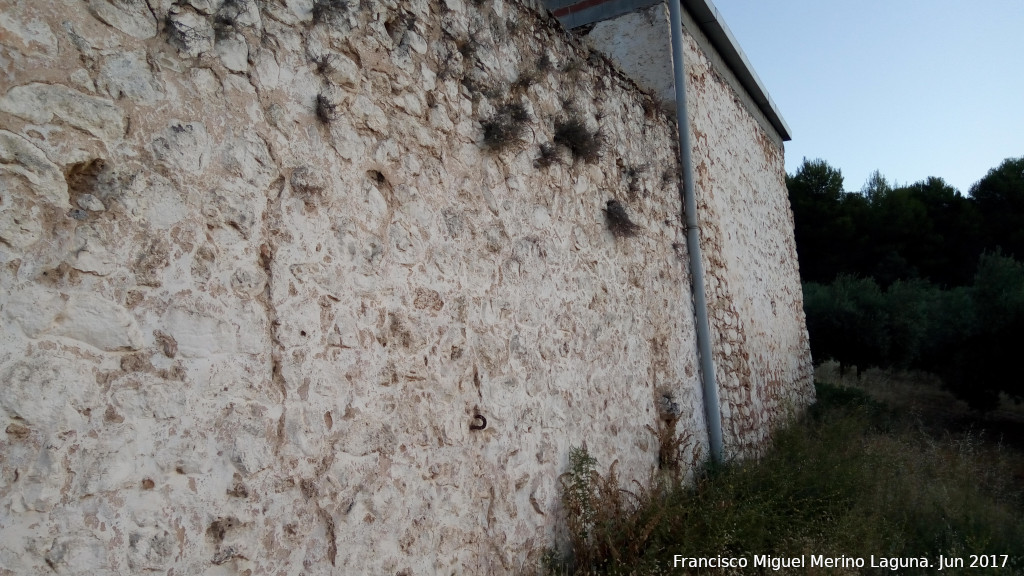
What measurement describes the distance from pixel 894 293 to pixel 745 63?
27.9 ft

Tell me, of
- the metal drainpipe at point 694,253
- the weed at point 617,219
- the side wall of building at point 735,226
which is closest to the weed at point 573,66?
the side wall of building at point 735,226

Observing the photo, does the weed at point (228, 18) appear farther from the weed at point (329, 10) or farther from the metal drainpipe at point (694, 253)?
the metal drainpipe at point (694, 253)

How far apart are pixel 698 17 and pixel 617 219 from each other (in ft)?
10.9

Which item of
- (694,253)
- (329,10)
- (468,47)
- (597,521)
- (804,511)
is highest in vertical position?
(468,47)

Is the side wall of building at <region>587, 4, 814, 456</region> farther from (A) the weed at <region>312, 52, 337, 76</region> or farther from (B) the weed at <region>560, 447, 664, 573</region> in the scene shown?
(A) the weed at <region>312, 52, 337, 76</region>

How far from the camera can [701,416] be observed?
5.13 meters

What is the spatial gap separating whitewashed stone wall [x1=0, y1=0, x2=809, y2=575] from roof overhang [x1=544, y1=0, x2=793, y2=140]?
2.14 m

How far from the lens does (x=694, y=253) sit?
5.43m

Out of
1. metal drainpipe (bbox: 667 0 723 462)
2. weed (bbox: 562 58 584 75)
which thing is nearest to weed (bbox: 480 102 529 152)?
weed (bbox: 562 58 584 75)

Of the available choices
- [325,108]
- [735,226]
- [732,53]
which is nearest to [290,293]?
[325,108]

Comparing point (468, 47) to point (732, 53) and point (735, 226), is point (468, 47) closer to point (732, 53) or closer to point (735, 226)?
point (735, 226)

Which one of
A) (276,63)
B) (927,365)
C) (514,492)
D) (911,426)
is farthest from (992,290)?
(276,63)

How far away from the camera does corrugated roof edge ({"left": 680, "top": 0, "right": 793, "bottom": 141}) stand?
634 centimetres

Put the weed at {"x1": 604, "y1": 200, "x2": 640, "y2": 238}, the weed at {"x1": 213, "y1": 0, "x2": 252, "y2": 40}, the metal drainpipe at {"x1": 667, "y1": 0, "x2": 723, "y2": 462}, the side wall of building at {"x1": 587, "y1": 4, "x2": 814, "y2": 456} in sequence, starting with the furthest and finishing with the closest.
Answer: the side wall of building at {"x1": 587, "y1": 4, "x2": 814, "y2": 456} < the metal drainpipe at {"x1": 667, "y1": 0, "x2": 723, "y2": 462} < the weed at {"x1": 604, "y1": 200, "x2": 640, "y2": 238} < the weed at {"x1": 213, "y1": 0, "x2": 252, "y2": 40}
